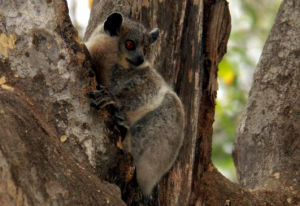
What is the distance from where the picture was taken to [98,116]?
12.8 ft

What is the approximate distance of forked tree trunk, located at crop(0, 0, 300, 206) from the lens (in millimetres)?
3205

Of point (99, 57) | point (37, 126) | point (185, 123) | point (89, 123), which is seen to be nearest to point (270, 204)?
point (185, 123)

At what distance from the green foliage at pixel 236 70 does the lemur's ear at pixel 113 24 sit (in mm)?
3794

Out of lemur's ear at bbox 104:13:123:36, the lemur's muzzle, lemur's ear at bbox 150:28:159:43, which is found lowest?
the lemur's muzzle

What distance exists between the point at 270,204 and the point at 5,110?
3454 millimetres

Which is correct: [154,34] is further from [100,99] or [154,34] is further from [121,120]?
[100,99]

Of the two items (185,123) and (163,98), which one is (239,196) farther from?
(163,98)

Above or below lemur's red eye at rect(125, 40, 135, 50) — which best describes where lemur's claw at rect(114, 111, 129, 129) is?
below

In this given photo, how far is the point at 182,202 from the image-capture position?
5465 mm

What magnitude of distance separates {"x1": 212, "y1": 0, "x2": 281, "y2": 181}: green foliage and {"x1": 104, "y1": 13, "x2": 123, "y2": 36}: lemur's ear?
3.79 metres

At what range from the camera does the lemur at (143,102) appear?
5.14m

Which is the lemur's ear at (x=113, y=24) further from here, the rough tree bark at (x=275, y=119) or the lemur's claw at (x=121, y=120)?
the rough tree bark at (x=275, y=119)

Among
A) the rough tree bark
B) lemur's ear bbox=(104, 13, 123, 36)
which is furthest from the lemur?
the rough tree bark

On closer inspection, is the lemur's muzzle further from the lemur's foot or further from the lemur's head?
the lemur's foot
